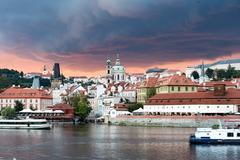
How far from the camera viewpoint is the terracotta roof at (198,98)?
296 feet

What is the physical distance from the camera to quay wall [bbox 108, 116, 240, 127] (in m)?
82.4

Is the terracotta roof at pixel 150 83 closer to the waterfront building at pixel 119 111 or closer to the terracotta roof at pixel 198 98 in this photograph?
the waterfront building at pixel 119 111

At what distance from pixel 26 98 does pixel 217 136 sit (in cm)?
8365

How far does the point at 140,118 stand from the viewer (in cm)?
9331

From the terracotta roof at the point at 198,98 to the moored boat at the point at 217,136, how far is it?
3595 centimetres

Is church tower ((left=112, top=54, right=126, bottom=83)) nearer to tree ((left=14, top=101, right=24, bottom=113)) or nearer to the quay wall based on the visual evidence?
tree ((left=14, top=101, right=24, bottom=113))

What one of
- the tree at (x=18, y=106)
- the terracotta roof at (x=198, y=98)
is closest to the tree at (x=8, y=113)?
the tree at (x=18, y=106)

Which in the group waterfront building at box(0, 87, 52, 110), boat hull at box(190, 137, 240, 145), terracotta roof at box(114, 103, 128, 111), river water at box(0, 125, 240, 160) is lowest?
river water at box(0, 125, 240, 160)

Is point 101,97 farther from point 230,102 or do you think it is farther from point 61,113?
point 230,102

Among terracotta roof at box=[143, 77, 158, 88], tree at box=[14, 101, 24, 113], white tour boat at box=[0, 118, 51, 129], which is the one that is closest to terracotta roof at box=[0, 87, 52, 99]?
tree at box=[14, 101, 24, 113]

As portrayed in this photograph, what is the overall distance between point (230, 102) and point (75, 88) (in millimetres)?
67525

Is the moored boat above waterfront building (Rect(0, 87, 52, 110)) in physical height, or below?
below

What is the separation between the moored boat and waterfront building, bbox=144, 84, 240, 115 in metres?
35.1

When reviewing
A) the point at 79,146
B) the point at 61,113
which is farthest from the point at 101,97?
the point at 79,146
